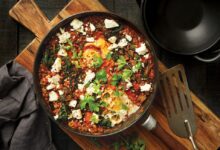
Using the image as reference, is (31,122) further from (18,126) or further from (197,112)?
(197,112)

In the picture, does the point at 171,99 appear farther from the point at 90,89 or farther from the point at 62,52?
the point at 62,52

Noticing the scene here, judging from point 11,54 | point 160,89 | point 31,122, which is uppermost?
point 11,54

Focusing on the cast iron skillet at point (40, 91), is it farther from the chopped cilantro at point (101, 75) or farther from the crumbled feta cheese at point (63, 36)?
the chopped cilantro at point (101, 75)

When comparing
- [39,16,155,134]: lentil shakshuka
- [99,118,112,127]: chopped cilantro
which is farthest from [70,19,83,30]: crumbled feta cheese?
[99,118,112,127]: chopped cilantro

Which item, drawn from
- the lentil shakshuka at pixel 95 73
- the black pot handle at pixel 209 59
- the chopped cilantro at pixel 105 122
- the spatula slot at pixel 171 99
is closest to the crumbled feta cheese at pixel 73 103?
the lentil shakshuka at pixel 95 73

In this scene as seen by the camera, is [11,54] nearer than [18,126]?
No

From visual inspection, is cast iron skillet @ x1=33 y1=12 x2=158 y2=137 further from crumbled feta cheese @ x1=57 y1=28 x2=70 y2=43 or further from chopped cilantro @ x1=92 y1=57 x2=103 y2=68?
chopped cilantro @ x1=92 y1=57 x2=103 y2=68

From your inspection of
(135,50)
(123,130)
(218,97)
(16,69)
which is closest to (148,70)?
(135,50)
